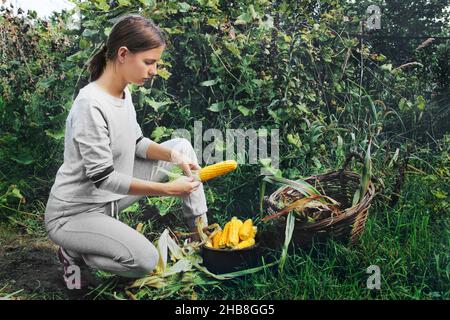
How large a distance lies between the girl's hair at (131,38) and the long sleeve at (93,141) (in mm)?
197

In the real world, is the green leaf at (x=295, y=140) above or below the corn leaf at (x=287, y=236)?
above

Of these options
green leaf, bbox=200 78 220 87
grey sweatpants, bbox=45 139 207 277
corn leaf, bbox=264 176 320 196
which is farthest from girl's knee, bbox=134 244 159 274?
green leaf, bbox=200 78 220 87

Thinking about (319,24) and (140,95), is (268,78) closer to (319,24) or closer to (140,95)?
(319,24)

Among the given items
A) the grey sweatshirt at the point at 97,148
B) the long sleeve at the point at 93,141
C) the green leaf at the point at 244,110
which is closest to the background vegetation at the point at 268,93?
the green leaf at the point at 244,110

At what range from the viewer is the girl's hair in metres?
2.21

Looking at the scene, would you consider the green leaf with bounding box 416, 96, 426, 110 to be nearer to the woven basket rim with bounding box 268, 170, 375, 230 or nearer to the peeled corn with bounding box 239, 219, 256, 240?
the woven basket rim with bounding box 268, 170, 375, 230

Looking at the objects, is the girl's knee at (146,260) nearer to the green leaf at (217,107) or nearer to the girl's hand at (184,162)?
the girl's hand at (184,162)

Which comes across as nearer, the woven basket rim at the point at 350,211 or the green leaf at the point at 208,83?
the woven basket rim at the point at 350,211

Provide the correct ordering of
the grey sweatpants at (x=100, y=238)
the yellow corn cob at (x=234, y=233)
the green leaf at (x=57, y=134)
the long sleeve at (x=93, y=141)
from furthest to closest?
the green leaf at (x=57, y=134) < the yellow corn cob at (x=234, y=233) < the grey sweatpants at (x=100, y=238) < the long sleeve at (x=93, y=141)

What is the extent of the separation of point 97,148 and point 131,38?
0.46 m

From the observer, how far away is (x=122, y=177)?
2234 millimetres

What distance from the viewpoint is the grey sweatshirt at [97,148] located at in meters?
2.19
